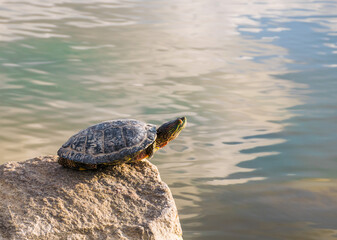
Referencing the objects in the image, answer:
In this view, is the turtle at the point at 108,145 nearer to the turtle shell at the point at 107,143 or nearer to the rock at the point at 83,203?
the turtle shell at the point at 107,143

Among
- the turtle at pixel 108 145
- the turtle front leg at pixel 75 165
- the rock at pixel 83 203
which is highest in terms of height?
the turtle at pixel 108 145

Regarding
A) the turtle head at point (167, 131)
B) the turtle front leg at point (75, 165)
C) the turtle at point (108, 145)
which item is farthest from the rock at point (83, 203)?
the turtle head at point (167, 131)

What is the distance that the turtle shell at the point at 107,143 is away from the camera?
3.99 meters

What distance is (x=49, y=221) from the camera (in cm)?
358

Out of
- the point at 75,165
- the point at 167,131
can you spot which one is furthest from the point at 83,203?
the point at 167,131

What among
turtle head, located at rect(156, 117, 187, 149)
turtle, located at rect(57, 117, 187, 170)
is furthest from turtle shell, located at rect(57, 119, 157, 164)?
turtle head, located at rect(156, 117, 187, 149)

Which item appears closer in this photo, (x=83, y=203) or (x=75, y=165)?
(x=83, y=203)

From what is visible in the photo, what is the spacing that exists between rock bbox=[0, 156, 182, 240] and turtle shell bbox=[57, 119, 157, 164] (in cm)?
23

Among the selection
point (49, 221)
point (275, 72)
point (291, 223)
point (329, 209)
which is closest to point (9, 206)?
point (49, 221)

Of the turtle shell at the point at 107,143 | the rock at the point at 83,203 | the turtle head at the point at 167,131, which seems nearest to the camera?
the rock at the point at 83,203

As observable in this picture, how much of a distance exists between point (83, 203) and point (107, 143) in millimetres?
574

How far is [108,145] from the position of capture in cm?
403

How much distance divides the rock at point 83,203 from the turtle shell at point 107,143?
0.23 meters

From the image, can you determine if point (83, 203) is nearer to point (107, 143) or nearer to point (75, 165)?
point (75, 165)
